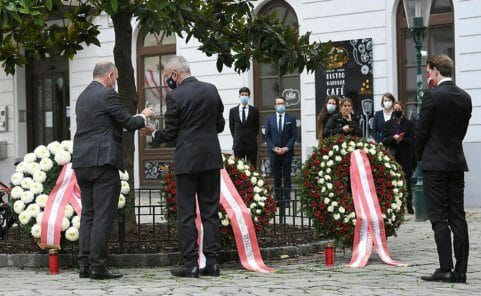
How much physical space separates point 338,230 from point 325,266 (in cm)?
59

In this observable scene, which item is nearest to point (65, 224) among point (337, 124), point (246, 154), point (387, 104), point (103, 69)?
point (103, 69)

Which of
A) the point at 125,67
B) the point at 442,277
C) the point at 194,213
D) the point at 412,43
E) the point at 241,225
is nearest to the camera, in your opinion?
the point at 442,277

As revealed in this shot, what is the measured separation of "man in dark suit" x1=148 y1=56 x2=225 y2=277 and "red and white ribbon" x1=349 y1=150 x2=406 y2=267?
169cm

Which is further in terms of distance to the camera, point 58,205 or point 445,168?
point 58,205

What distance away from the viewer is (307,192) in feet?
36.2

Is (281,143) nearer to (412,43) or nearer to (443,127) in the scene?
(412,43)

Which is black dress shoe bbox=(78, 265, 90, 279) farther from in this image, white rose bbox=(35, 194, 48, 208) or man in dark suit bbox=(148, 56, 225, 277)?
white rose bbox=(35, 194, 48, 208)

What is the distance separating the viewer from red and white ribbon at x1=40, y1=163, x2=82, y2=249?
34.1 ft

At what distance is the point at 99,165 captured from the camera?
9.50 metres

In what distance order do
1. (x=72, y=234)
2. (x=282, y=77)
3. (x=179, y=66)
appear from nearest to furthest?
(x=179, y=66), (x=72, y=234), (x=282, y=77)

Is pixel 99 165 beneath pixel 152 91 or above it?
beneath

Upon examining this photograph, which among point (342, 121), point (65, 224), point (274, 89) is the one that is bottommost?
point (65, 224)

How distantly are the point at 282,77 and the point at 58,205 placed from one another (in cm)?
951

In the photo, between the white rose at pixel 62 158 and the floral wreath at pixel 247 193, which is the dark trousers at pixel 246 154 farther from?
the white rose at pixel 62 158
